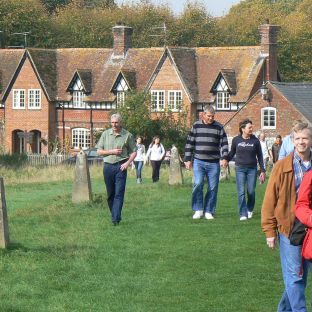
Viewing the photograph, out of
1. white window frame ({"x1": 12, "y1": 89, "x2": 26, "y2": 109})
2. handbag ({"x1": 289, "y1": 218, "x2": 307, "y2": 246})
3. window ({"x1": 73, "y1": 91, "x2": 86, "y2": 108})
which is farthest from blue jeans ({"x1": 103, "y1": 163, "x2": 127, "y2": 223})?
white window frame ({"x1": 12, "y1": 89, "x2": 26, "y2": 109})

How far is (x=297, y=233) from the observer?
33.2ft

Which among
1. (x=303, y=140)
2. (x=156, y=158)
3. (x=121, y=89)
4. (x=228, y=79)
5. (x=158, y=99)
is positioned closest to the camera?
(x=303, y=140)

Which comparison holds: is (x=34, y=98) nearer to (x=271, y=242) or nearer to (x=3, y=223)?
(x=3, y=223)

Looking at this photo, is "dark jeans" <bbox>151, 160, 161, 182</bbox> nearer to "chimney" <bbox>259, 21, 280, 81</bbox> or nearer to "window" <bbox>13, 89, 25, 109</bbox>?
"chimney" <bbox>259, 21, 280, 81</bbox>

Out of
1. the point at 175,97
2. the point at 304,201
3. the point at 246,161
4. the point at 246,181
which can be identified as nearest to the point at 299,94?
the point at 175,97

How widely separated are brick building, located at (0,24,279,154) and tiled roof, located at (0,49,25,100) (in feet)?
0.25

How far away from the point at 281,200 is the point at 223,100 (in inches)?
2574

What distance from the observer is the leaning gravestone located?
76.5ft

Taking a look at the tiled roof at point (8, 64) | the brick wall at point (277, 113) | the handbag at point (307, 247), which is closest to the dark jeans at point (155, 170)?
the handbag at point (307, 247)

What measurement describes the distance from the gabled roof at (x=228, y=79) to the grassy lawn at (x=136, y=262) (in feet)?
171

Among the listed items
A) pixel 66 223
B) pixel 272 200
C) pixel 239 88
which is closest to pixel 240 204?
pixel 66 223

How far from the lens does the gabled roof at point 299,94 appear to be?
66.8 meters

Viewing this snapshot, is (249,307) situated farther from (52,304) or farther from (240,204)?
(240,204)

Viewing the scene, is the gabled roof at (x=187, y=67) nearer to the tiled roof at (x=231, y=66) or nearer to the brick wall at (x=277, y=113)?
the tiled roof at (x=231, y=66)
